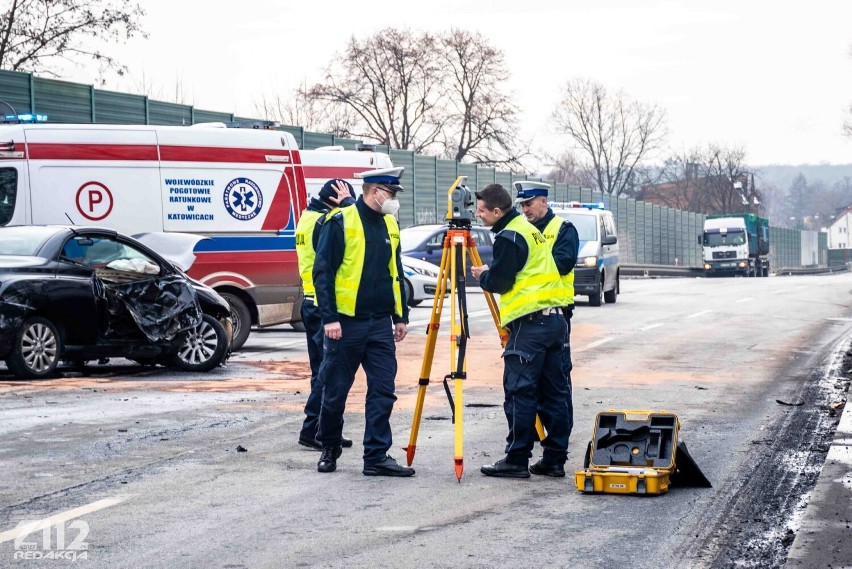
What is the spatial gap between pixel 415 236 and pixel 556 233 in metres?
20.2

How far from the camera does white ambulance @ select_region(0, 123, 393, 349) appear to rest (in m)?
16.1

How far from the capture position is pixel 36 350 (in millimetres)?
13227

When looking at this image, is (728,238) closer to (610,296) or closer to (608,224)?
(608,224)

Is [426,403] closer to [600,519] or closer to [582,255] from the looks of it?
[600,519]

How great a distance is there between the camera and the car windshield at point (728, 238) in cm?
6200

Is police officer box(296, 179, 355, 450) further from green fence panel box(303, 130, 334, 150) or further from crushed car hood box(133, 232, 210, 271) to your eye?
green fence panel box(303, 130, 334, 150)

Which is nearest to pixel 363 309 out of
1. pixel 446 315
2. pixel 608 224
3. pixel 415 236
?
pixel 446 315

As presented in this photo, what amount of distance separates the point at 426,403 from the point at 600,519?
4.99m

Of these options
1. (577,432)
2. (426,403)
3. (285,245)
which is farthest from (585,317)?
(577,432)

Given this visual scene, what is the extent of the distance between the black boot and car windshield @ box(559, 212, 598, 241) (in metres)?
19.9

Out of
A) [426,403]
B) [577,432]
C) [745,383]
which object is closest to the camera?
[577,432]

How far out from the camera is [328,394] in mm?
8359

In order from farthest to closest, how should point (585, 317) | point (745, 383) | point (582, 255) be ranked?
point (582, 255)
point (585, 317)
point (745, 383)

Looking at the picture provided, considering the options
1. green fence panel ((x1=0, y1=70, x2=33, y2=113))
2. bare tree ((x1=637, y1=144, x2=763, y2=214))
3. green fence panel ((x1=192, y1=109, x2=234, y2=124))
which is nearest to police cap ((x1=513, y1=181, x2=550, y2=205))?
green fence panel ((x1=0, y1=70, x2=33, y2=113))
